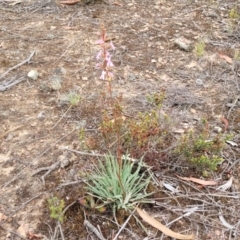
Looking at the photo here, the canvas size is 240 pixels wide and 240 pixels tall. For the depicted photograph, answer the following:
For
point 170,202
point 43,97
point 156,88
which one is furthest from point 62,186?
point 156,88

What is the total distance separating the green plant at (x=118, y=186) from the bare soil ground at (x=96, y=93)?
0.27 feet

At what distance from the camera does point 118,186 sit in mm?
2605

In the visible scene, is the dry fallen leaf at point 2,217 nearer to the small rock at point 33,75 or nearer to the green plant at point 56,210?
the green plant at point 56,210

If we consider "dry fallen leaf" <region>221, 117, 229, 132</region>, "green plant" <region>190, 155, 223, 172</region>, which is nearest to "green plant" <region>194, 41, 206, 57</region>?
"dry fallen leaf" <region>221, 117, 229, 132</region>

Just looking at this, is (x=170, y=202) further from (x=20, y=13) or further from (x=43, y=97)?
(x=20, y=13)

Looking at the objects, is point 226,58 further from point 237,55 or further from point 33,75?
point 33,75

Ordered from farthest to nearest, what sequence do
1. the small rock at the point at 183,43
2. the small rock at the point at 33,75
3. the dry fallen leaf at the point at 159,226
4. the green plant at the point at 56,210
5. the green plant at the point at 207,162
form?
the small rock at the point at 183,43
the small rock at the point at 33,75
the green plant at the point at 207,162
the dry fallen leaf at the point at 159,226
the green plant at the point at 56,210

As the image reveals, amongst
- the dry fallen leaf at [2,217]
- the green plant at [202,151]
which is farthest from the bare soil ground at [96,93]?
the green plant at [202,151]

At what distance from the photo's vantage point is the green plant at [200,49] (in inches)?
157

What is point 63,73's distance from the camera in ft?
12.9

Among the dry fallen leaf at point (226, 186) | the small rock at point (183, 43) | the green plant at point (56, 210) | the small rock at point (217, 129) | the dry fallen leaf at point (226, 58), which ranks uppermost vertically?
the green plant at point (56, 210)

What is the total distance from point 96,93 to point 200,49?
42.4 inches

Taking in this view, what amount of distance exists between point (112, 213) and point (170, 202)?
1.26 feet

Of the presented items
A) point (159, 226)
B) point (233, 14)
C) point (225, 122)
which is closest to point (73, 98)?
point (225, 122)
